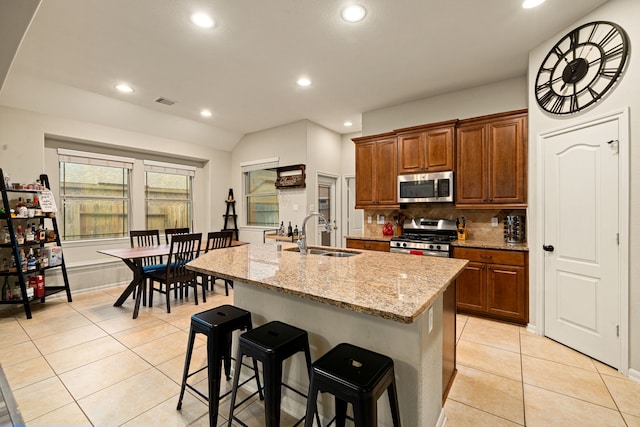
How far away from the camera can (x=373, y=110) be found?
4.77 meters

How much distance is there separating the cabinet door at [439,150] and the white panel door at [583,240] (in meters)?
1.09

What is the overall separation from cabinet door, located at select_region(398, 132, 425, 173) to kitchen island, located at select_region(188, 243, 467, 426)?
2157 mm

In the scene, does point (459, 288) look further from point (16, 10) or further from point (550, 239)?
point (16, 10)

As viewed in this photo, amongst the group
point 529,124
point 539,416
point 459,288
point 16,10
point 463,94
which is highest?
Result: point 463,94

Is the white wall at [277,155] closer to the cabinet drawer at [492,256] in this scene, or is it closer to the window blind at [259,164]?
the window blind at [259,164]

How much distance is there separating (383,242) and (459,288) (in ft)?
3.69

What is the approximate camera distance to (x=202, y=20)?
2521mm

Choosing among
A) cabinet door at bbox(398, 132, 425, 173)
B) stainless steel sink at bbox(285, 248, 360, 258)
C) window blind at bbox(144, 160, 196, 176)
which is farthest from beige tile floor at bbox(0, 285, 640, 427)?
window blind at bbox(144, 160, 196, 176)

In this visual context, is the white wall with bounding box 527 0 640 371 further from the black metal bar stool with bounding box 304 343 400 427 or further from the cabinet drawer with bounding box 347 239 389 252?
the cabinet drawer with bounding box 347 239 389 252

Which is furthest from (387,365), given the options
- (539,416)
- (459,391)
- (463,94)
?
(463,94)

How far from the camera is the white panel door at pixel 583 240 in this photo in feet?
Result: 7.83

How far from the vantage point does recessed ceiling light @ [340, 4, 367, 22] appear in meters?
2.39

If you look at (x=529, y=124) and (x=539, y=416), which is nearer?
(x=539, y=416)

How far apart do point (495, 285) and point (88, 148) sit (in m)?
6.12
